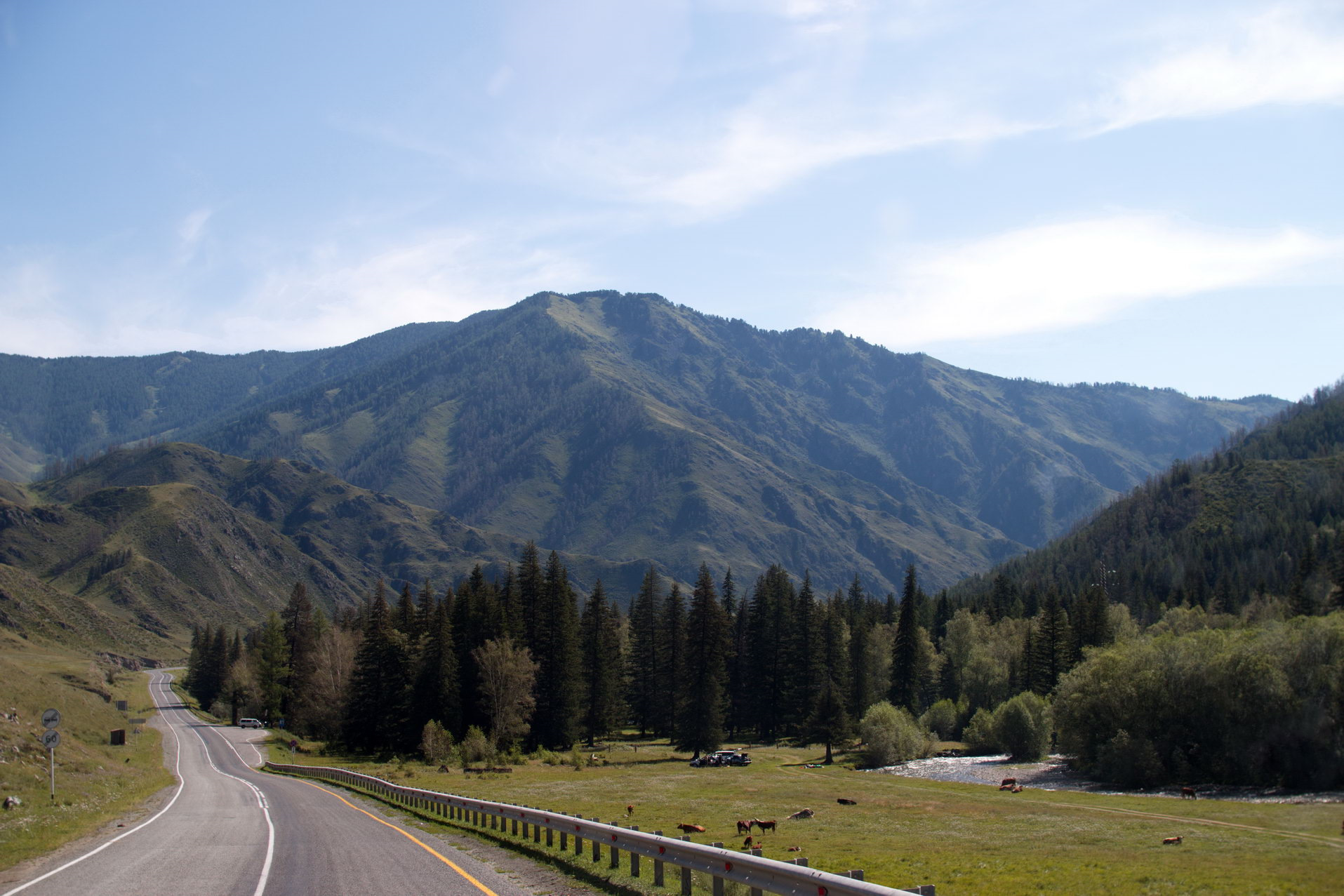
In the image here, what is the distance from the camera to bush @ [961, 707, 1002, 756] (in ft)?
319

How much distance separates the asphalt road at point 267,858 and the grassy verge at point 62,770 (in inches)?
68.7

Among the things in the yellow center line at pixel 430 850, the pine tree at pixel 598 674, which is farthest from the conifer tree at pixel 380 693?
the yellow center line at pixel 430 850

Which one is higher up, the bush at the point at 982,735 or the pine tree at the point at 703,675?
the pine tree at the point at 703,675

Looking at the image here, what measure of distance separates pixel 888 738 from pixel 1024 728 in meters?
13.7

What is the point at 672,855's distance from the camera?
54.6 ft

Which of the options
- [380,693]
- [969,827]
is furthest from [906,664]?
[969,827]

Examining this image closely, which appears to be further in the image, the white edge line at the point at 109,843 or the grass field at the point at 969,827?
the grass field at the point at 969,827

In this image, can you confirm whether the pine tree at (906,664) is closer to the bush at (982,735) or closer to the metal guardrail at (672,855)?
the bush at (982,735)

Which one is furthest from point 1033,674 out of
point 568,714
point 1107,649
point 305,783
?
point 305,783

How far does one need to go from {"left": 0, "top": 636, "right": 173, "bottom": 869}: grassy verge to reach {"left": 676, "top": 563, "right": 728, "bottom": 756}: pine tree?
158ft

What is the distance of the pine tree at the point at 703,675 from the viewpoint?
9212 centimetres

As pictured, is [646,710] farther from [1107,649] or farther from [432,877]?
[432,877]

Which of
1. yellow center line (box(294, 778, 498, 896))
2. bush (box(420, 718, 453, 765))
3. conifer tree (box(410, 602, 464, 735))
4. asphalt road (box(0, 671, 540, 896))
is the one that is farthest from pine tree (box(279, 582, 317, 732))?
asphalt road (box(0, 671, 540, 896))

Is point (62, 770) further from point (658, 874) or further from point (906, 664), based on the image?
point (906, 664)
